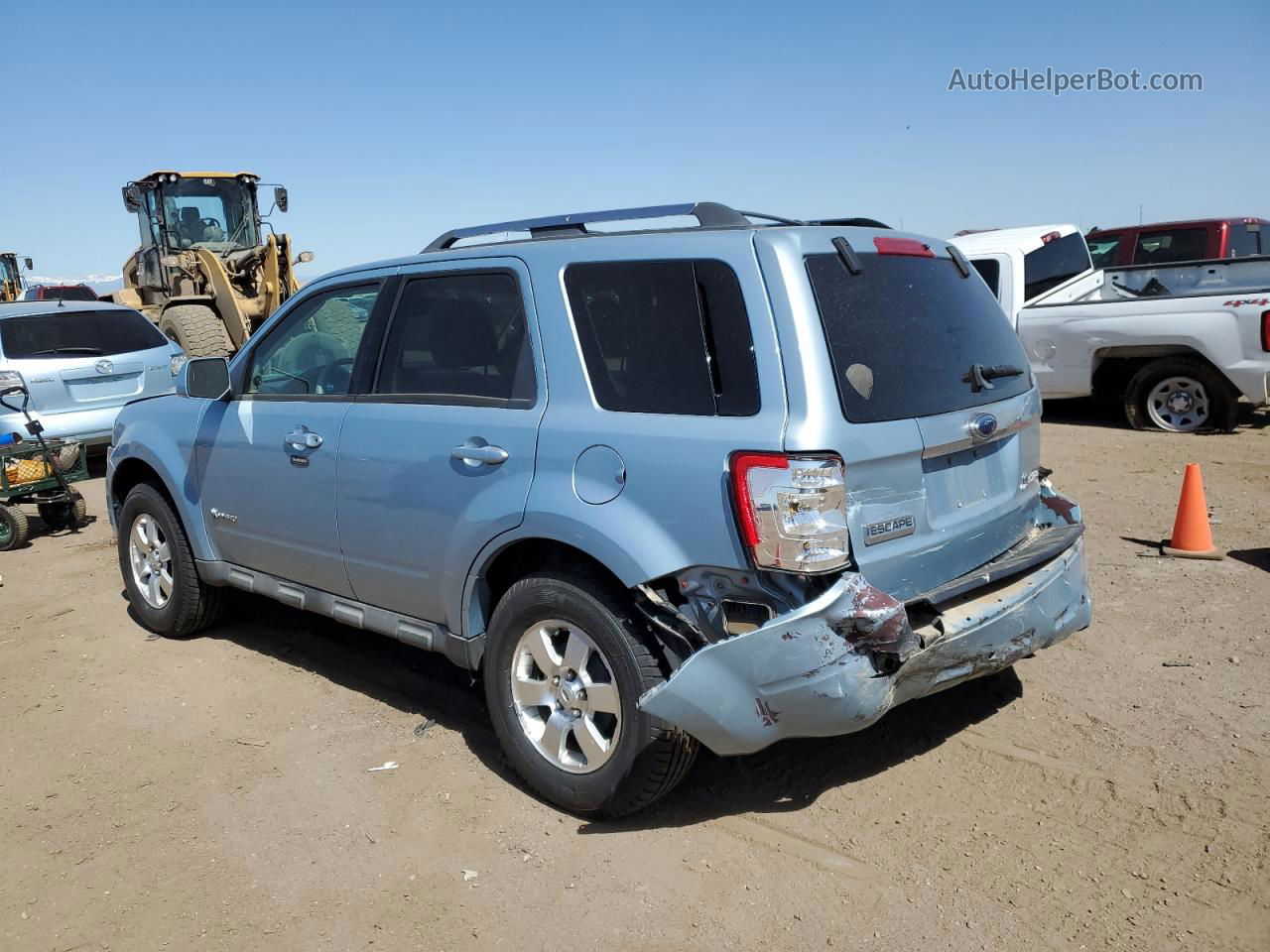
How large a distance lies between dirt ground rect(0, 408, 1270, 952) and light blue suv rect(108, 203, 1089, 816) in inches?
16.4

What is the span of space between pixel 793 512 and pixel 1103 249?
41.3ft

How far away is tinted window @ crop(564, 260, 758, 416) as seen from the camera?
320cm

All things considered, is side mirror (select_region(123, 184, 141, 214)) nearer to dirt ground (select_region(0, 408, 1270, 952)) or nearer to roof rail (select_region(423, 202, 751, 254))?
dirt ground (select_region(0, 408, 1270, 952))

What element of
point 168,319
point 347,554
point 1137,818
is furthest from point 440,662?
point 168,319

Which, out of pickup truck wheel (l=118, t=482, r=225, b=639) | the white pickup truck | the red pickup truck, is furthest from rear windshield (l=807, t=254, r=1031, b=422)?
the red pickup truck

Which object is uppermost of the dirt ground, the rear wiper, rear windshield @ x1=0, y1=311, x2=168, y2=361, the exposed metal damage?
rear windshield @ x1=0, y1=311, x2=168, y2=361

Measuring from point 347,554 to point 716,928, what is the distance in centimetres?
216

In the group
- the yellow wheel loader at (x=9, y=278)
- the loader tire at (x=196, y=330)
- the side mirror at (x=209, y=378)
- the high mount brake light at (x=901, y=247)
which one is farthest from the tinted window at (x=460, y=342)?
the yellow wheel loader at (x=9, y=278)

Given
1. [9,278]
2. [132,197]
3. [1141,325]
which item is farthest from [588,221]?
[9,278]

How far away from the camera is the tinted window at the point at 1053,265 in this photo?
11.5 m

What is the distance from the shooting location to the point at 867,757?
A: 394cm

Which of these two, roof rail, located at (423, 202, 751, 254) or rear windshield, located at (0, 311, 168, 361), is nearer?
roof rail, located at (423, 202, 751, 254)

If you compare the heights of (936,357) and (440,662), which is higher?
(936,357)

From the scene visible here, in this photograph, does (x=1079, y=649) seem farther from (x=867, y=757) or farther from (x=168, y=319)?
(x=168, y=319)
